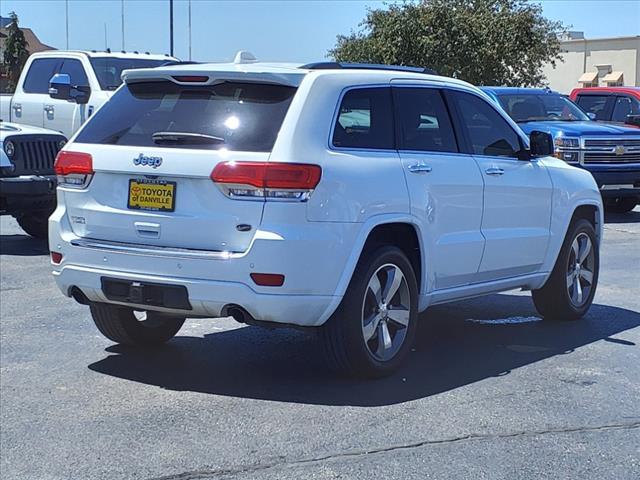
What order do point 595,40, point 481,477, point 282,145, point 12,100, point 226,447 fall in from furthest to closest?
point 595,40 → point 12,100 → point 282,145 → point 226,447 → point 481,477

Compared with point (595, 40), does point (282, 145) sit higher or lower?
lower

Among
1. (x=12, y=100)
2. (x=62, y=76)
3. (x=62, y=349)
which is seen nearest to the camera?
(x=62, y=349)

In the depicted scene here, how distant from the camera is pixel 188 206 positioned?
5.55 meters

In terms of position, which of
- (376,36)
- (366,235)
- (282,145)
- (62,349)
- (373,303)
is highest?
(376,36)

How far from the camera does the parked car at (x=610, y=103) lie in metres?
18.3

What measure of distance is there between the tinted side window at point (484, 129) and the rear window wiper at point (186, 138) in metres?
2.04

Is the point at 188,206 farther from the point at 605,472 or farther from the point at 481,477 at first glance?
the point at 605,472

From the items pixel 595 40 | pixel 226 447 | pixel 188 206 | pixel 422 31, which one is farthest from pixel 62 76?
pixel 595 40

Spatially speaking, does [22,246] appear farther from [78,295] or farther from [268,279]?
[268,279]

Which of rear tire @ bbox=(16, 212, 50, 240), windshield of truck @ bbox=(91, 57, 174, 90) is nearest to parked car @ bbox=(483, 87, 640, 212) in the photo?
windshield of truck @ bbox=(91, 57, 174, 90)

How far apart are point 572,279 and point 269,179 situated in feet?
11.7

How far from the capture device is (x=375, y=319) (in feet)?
19.7

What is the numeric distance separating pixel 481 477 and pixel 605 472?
0.62 meters

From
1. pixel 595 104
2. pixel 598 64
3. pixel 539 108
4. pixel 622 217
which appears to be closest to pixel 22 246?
pixel 539 108
